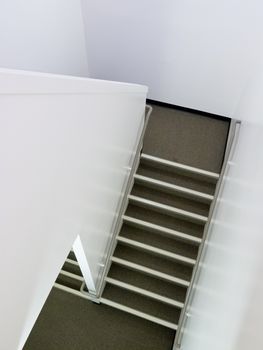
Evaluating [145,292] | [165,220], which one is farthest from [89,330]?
[165,220]

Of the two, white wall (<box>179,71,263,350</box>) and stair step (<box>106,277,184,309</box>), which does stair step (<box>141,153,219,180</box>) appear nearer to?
stair step (<box>106,277,184,309</box>)

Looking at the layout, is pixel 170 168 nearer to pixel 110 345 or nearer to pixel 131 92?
pixel 131 92

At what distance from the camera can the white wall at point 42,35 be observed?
2.70 metres

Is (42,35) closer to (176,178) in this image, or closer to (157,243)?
(176,178)

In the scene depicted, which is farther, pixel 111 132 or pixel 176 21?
pixel 176 21

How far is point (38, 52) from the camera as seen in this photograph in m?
3.17

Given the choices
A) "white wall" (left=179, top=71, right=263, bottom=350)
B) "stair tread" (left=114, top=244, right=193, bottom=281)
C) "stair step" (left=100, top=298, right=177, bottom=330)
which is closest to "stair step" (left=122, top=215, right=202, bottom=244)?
"stair tread" (left=114, top=244, right=193, bottom=281)

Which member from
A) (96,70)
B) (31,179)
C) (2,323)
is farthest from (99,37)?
(2,323)

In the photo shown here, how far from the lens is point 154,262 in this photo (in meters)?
3.80

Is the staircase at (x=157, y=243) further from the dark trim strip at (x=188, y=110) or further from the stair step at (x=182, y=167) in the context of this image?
the dark trim strip at (x=188, y=110)

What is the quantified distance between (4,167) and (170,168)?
3.21 metres

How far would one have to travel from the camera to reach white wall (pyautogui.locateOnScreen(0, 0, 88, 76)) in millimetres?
2695

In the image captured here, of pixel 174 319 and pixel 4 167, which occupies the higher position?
pixel 174 319

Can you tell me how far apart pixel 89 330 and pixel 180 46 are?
10.8 ft
